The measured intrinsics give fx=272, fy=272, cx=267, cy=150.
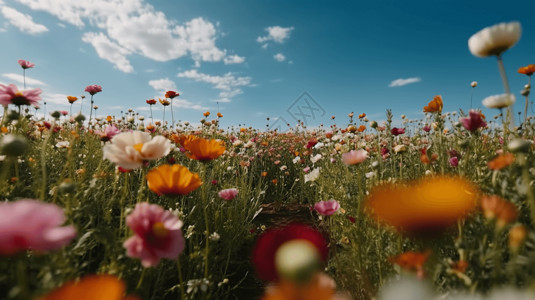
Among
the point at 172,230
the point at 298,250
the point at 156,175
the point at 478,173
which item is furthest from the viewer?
the point at 478,173

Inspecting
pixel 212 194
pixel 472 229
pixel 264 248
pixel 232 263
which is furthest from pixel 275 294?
pixel 212 194

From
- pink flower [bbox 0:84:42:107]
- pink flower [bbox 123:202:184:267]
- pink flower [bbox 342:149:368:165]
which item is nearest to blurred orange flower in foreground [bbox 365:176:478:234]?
pink flower [bbox 123:202:184:267]

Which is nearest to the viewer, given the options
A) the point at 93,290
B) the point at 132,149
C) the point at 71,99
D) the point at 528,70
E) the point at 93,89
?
the point at 93,290

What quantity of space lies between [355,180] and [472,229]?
126 cm

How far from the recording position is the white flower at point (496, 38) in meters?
0.95

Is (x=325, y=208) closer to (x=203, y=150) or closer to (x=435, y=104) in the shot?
(x=203, y=150)

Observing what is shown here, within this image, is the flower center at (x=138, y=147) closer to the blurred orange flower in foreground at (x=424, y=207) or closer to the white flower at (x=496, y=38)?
the blurred orange flower in foreground at (x=424, y=207)

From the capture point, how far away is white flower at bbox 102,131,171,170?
900mm

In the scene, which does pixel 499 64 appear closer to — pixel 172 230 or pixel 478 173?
pixel 478 173

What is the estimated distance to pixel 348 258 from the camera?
4.73 ft

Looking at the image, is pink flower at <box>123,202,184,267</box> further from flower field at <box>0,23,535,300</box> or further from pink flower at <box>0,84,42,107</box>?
pink flower at <box>0,84,42,107</box>

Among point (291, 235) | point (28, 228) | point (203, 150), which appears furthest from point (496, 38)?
point (28, 228)

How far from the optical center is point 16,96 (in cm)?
125

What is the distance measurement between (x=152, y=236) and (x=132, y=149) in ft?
1.09
